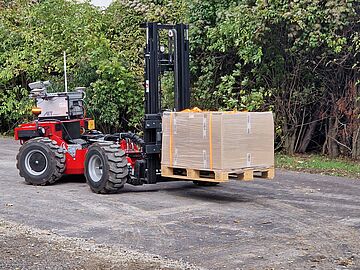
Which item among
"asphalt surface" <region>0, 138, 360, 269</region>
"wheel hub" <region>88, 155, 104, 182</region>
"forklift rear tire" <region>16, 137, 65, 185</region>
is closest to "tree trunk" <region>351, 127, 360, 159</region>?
"asphalt surface" <region>0, 138, 360, 269</region>

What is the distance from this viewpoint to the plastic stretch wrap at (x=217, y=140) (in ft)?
36.0

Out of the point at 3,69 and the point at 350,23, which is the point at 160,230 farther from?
the point at 3,69

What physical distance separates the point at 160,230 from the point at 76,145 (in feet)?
14.5

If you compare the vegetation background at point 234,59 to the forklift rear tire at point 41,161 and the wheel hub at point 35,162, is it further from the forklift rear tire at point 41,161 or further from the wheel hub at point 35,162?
the wheel hub at point 35,162

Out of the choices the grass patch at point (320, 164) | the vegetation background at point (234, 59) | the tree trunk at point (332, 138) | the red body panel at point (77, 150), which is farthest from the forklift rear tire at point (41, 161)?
the tree trunk at point (332, 138)

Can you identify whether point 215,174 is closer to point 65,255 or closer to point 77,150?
point 77,150

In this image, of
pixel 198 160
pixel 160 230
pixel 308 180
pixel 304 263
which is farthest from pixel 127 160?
pixel 304 263

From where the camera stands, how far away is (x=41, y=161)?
13383mm

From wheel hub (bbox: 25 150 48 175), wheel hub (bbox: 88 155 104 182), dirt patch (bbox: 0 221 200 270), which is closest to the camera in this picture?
dirt patch (bbox: 0 221 200 270)

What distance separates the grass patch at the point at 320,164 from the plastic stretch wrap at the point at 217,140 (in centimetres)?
368

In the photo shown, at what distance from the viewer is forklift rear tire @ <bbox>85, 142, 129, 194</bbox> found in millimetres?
11977

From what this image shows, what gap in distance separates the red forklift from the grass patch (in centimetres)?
377

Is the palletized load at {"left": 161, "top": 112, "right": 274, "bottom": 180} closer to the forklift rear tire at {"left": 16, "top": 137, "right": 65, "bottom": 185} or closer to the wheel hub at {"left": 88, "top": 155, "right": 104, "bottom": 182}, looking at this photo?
the wheel hub at {"left": 88, "top": 155, "right": 104, "bottom": 182}

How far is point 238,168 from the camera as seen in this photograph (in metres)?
11.1
